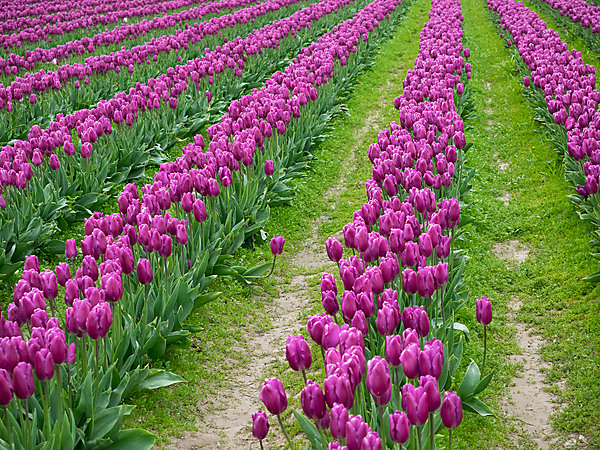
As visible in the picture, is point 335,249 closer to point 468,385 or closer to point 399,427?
point 468,385

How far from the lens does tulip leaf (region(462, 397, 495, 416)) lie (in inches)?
155

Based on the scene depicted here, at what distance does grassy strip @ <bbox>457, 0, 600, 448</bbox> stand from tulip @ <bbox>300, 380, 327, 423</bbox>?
70.1 inches

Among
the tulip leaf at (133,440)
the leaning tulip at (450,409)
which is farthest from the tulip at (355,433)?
the tulip leaf at (133,440)

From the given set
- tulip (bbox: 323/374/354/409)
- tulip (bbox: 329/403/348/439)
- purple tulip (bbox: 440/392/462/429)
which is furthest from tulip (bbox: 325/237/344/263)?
tulip (bbox: 329/403/348/439)

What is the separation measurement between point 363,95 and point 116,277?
35.3ft

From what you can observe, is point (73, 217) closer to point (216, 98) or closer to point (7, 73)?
point (216, 98)

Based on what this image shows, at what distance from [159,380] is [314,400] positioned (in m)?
2.09

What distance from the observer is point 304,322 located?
18.4 ft

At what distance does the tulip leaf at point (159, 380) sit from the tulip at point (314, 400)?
1920 millimetres

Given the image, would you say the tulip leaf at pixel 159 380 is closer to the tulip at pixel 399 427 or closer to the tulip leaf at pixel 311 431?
the tulip leaf at pixel 311 431

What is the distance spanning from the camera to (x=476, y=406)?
398 centimetres

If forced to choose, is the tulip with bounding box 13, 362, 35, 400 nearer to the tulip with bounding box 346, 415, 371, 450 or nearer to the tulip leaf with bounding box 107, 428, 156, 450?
the tulip leaf with bounding box 107, 428, 156, 450

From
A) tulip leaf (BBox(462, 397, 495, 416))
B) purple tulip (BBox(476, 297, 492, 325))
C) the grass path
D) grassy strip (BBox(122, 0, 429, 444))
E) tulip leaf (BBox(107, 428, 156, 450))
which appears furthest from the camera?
grassy strip (BBox(122, 0, 429, 444))

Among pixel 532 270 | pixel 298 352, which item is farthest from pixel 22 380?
pixel 532 270
